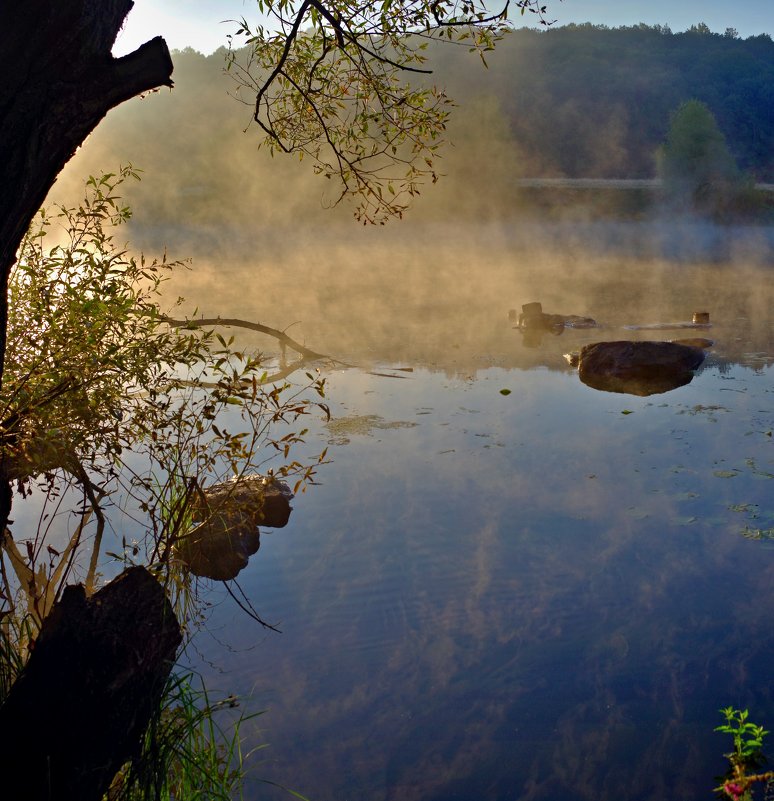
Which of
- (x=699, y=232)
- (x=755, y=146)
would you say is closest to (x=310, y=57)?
(x=699, y=232)

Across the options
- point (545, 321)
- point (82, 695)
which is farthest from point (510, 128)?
point (82, 695)

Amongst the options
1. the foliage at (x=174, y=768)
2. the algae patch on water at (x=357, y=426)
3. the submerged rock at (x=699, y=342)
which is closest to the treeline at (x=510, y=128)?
the submerged rock at (x=699, y=342)

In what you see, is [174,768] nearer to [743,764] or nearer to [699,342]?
[743,764]

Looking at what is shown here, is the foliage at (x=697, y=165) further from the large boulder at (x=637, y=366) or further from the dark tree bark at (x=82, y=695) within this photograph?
the dark tree bark at (x=82, y=695)

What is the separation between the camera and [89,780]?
150 inches

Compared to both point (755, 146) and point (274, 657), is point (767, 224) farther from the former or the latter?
point (274, 657)

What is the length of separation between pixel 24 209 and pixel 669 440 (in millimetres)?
8006

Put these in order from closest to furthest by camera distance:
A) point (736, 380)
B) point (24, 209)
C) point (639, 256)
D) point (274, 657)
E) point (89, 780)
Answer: point (24, 209)
point (89, 780)
point (274, 657)
point (736, 380)
point (639, 256)

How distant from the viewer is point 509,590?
6711mm

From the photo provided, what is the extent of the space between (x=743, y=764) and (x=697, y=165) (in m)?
46.5

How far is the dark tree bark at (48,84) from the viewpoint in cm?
320

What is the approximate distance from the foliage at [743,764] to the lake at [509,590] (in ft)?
0.45

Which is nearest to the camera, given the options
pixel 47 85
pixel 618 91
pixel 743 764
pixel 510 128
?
pixel 47 85

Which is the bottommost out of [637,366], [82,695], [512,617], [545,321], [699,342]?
[82,695]
